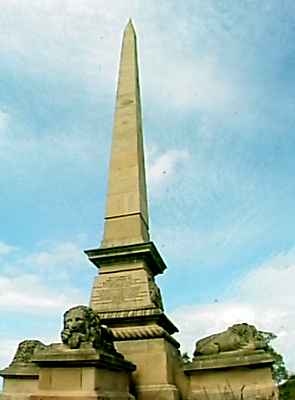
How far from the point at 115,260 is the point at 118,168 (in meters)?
2.31

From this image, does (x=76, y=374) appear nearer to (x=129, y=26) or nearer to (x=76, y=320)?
(x=76, y=320)

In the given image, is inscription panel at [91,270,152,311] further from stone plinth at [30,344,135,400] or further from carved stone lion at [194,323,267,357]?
stone plinth at [30,344,135,400]

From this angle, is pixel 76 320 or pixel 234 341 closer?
pixel 76 320

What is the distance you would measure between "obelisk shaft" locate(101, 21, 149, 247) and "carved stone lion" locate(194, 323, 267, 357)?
243cm

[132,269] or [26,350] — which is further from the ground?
[132,269]

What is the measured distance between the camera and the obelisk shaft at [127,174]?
8.84 metres

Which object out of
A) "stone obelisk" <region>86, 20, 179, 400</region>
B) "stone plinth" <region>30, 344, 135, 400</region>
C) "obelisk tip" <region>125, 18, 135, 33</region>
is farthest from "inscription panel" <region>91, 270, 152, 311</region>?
"obelisk tip" <region>125, 18, 135, 33</region>

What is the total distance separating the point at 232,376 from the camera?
6645 millimetres

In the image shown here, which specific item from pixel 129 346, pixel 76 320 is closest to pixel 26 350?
pixel 129 346

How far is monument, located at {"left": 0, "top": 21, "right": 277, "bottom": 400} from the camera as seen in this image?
558 cm

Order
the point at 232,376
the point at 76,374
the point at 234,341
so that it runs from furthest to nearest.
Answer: the point at 234,341 < the point at 232,376 < the point at 76,374

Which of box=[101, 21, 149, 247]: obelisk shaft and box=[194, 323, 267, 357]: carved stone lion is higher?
box=[101, 21, 149, 247]: obelisk shaft

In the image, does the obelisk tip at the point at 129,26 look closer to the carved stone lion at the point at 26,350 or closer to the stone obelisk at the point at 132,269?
the stone obelisk at the point at 132,269

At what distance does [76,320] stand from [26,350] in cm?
206
